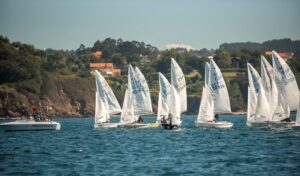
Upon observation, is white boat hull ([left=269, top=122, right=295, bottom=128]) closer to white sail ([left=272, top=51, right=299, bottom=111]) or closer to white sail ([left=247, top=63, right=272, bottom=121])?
white sail ([left=247, top=63, right=272, bottom=121])

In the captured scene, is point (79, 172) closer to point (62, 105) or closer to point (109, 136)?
point (109, 136)

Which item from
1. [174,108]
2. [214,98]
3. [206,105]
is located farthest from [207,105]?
[174,108]

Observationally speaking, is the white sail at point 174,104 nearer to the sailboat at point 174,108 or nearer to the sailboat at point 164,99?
the sailboat at point 174,108

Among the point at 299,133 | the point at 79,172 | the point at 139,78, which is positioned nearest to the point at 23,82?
the point at 139,78

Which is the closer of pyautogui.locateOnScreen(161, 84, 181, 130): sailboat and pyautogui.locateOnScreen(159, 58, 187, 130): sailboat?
pyautogui.locateOnScreen(161, 84, 181, 130): sailboat

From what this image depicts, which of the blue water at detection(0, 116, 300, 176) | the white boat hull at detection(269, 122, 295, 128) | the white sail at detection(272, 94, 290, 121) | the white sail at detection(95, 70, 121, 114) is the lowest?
the blue water at detection(0, 116, 300, 176)

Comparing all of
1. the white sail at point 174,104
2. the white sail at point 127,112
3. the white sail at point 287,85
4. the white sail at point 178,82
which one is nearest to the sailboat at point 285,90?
the white sail at point 287,85

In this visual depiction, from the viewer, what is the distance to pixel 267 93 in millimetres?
94250

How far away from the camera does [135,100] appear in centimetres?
9431

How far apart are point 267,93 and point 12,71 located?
10473 cm

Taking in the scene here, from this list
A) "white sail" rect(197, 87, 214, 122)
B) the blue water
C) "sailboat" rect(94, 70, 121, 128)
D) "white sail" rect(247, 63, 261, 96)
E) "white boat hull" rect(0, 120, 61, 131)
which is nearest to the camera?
the blue water

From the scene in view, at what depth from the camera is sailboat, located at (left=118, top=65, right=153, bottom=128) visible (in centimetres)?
9412

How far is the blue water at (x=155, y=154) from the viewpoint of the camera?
165ft

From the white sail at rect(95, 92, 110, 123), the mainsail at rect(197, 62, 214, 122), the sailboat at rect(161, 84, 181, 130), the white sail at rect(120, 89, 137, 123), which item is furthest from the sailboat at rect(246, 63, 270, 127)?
the white sail at rect(95, 92, 110, 123)
